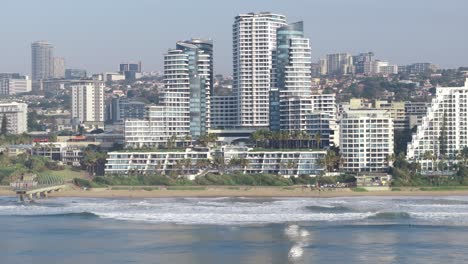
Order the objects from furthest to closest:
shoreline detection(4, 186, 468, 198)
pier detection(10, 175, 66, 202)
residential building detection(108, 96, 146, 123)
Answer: residential building detection(108, 96, 146, 123), shoreline detection(4, 186, 468, 198), pier detection(10, 175, 66, 202)

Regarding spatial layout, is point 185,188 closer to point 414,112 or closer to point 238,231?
point 238,231

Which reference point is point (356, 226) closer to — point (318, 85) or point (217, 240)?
point (217, 240)

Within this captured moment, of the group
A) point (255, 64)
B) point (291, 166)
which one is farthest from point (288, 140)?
point (255, 64)

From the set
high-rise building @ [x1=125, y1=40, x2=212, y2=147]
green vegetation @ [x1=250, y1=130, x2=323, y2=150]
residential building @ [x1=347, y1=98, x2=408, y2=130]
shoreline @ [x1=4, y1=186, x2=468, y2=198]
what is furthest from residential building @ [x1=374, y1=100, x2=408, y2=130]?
shoreline @ [x1=4, y1=186, x2=468, y2=198]

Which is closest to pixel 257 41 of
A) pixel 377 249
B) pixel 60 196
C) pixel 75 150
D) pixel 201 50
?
pixel 201 50

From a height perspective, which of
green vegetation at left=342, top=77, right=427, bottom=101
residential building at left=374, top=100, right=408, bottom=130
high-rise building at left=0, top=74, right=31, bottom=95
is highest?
high-rise building at left=0, top=74, right=31, bottom=95

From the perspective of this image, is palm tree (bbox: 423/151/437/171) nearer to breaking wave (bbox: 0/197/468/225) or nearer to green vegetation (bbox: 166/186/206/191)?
breaking wave (bbox: 0/197/468/225)
